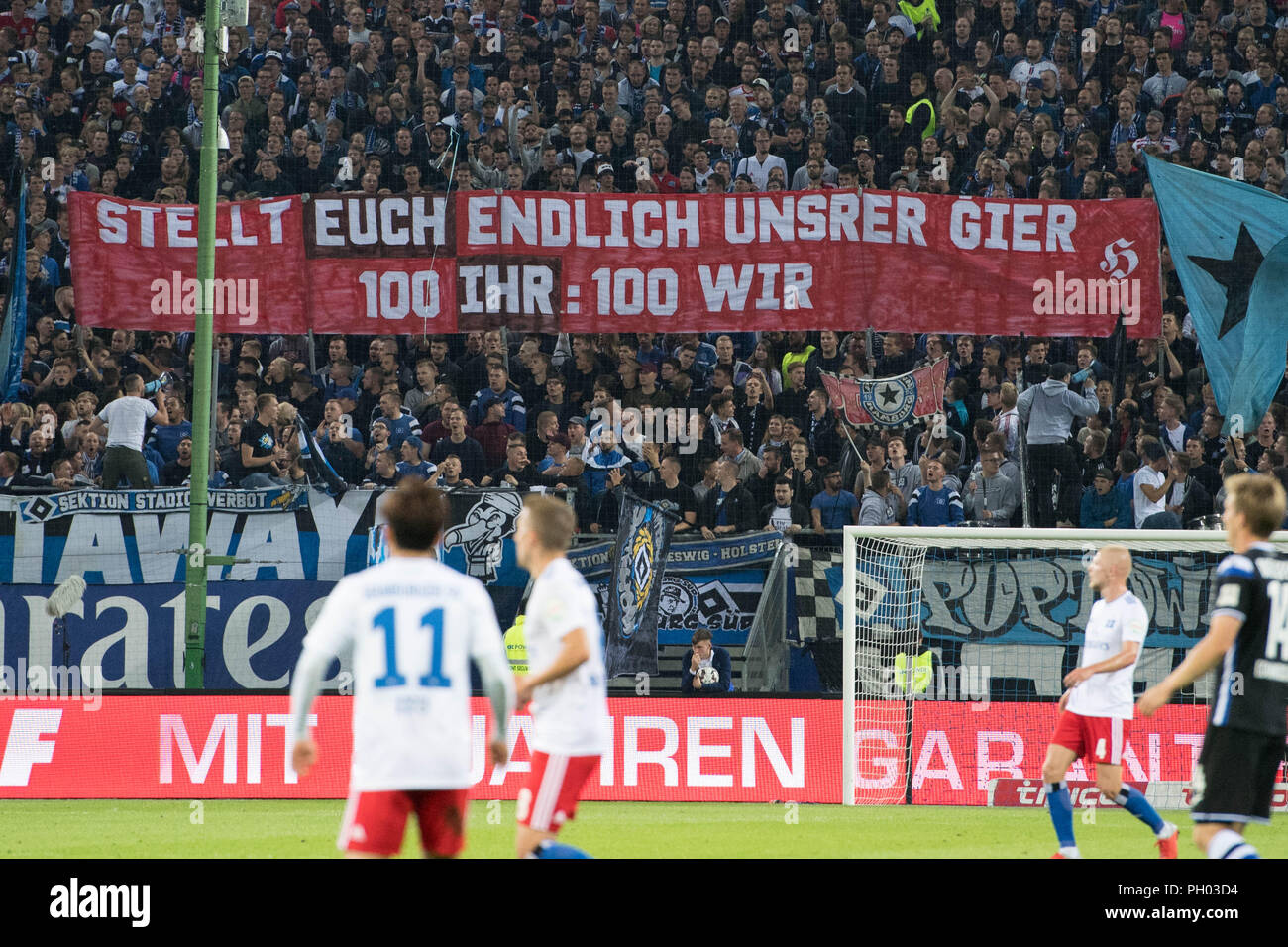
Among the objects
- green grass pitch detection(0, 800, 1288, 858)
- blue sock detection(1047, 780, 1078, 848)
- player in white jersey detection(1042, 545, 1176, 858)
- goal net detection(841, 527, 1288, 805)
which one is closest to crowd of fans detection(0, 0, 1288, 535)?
goal net detection(841, 527, 1288, 805)

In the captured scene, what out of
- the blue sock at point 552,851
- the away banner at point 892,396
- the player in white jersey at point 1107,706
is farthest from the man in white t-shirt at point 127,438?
the blue sock at point 552,851

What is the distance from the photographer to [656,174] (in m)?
18.2

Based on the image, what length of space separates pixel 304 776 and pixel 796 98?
9965mm

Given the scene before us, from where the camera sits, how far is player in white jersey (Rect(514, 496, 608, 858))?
662 centimetres

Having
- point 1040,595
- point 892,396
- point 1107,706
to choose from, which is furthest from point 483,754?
point 892,396

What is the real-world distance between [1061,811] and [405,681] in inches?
186

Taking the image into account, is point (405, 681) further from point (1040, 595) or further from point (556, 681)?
point (1040, 595)

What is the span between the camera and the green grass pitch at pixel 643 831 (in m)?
10.1

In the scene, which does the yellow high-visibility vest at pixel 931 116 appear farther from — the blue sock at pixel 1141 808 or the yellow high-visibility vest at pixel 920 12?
the blue sock at pixel 1141 808

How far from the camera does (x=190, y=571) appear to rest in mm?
14141

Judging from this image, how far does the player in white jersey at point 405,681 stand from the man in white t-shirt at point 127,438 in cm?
1033

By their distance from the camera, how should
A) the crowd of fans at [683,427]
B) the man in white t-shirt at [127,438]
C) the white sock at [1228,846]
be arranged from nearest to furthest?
the white sock at [1228,846]
the crowd of fans at [683,427]
the man in white t-shirt at [127,438]
